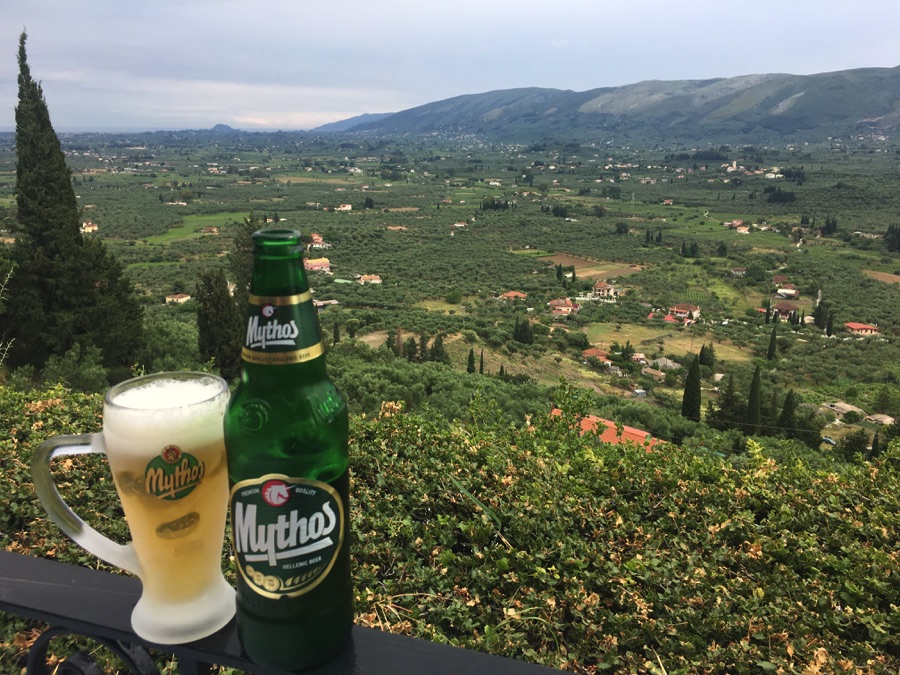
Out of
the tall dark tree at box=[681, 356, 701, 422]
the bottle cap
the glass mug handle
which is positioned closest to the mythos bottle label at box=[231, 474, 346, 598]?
the glass mug handle

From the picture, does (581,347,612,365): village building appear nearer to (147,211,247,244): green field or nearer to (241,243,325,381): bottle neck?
(147,211,247,244): green field

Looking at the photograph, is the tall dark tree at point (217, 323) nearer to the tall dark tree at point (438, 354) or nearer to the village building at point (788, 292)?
the tall dark tree at point (438, 354)

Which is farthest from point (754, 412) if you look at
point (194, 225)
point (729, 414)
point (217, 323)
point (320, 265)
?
point (194, 225)

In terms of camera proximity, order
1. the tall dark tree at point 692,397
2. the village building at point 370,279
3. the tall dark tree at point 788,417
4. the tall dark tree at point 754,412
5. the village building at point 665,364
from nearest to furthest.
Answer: the tall dark tree at point 754,412 < the tall dark tree at point 788,417 < the tall dark tree at point 692,397 < the village building at point 665,364 < the village building at point 370,279

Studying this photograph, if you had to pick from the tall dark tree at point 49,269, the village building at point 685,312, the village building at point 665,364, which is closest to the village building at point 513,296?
the village building at point 685,312

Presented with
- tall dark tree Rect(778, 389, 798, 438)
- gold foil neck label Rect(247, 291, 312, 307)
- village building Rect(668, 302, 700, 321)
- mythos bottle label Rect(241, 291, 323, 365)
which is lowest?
village building Rect(668, 302, 700, 321)

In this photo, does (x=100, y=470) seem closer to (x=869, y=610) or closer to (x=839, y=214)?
(x=869, y=610)
